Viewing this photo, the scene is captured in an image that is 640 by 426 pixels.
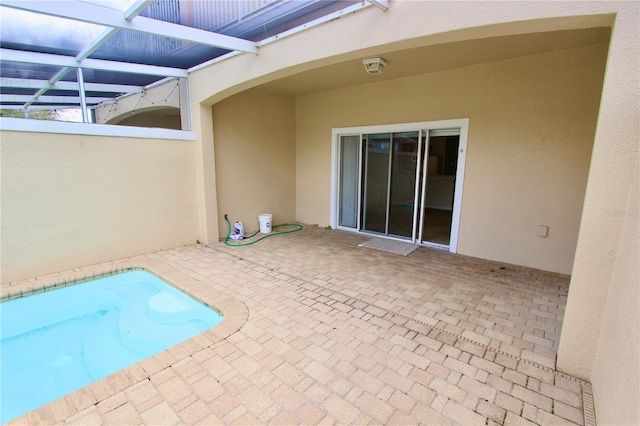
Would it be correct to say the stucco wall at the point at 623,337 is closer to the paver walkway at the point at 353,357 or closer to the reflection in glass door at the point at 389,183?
the paver walkway at the point at 353,357

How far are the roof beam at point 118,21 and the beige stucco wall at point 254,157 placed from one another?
2.21 m

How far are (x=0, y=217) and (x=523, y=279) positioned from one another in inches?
293

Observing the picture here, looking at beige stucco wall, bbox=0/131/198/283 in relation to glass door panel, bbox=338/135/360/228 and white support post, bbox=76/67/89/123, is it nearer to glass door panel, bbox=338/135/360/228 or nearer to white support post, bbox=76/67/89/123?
white support post, bbox=76/67/89/123

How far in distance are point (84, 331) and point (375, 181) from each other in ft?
18.6

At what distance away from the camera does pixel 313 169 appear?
7.68m

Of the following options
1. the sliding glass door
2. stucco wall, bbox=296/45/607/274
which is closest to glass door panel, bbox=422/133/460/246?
the sliding glass door

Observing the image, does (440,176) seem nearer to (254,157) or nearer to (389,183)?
(389,183)

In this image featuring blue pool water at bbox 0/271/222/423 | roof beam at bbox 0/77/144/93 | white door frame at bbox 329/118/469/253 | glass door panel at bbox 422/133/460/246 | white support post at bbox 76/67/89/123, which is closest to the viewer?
blue pool water at bbox 0/271/222/423

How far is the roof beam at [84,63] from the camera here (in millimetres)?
4090

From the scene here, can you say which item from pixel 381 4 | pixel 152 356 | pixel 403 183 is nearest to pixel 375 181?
pixel 403 183

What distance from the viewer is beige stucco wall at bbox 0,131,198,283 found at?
4.11m

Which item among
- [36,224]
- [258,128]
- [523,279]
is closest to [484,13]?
[523,279]

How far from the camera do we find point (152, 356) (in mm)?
2600

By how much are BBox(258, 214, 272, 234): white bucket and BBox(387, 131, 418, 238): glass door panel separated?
2793 mm
